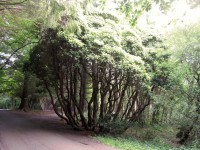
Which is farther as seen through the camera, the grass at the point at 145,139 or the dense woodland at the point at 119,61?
the dense woodland at the point at 119,61

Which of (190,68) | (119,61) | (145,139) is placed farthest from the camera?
(145,139)

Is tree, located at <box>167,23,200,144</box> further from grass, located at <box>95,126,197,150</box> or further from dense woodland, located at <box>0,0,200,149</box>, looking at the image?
grass, located at <box>95,126,197,150</box>

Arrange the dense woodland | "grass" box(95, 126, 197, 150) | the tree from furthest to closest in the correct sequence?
the tree < the dense woodland < "grass" box(95, 126, 197, 150)

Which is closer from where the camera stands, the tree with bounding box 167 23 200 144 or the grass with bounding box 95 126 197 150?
the grass with bounding box 95 126 197 150

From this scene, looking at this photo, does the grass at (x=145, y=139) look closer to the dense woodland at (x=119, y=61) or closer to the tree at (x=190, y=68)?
the dense woodland at (x=119, y=61)

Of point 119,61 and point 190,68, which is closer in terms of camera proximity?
point 119,61

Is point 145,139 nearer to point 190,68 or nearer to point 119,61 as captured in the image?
point 190,68

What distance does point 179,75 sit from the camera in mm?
14477

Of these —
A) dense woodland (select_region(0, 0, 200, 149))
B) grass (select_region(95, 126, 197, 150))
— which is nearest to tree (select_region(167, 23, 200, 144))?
dense woodland (select_region(0, 0, 200, 149))

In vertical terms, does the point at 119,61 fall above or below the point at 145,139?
above

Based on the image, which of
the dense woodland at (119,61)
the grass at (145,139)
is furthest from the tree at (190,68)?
the grass at (145,139)

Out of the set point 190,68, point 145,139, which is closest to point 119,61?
point 190,68

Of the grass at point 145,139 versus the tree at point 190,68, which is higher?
the tree at point 190,68

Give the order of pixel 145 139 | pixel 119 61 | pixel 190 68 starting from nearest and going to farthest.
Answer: pixel 119 61, pixel 190 68, pixel 145 139
